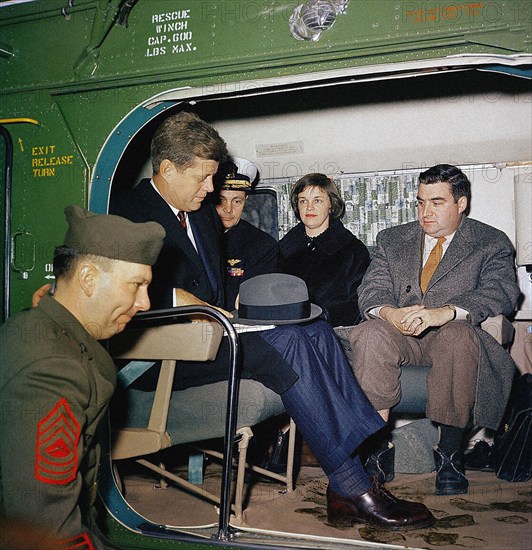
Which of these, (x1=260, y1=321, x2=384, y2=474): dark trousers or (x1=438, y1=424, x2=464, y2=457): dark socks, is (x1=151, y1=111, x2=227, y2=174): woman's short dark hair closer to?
(x1=260, y1=321, x2=384, y2=474): dark trousers

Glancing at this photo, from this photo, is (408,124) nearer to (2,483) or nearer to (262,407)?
(262,407)

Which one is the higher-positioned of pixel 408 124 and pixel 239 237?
pixel 408 124

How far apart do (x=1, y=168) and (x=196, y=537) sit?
2281 mm

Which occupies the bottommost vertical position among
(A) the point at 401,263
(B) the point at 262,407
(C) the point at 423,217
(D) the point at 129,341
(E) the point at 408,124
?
(B) the point at 262,407

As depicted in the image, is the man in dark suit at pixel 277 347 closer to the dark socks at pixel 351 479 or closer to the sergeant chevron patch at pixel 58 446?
the dark socks at pixel 351 479

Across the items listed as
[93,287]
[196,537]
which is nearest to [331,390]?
[196,537]

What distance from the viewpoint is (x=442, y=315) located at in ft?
13.6

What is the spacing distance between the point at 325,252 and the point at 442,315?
1334mm

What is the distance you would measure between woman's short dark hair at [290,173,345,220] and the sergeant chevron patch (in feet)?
11.9

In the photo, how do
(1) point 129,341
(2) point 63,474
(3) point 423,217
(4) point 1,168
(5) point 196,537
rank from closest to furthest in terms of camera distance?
(2) point 63,474 < (5) point 196,537 < (1) point 129,341 < (4) point 1,168 < (3) point 423,217

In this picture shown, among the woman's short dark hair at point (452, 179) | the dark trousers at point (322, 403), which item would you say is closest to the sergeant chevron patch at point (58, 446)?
the dark trousers at point (322, 403)

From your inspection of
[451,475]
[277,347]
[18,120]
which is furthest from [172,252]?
[451,475]

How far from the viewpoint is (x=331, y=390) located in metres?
3.37

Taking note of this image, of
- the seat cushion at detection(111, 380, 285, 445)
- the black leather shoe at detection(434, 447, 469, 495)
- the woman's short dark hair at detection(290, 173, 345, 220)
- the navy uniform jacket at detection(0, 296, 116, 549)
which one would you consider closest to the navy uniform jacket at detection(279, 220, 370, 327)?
the woman's short dark hair at detection(290, 173, 345, 220)
